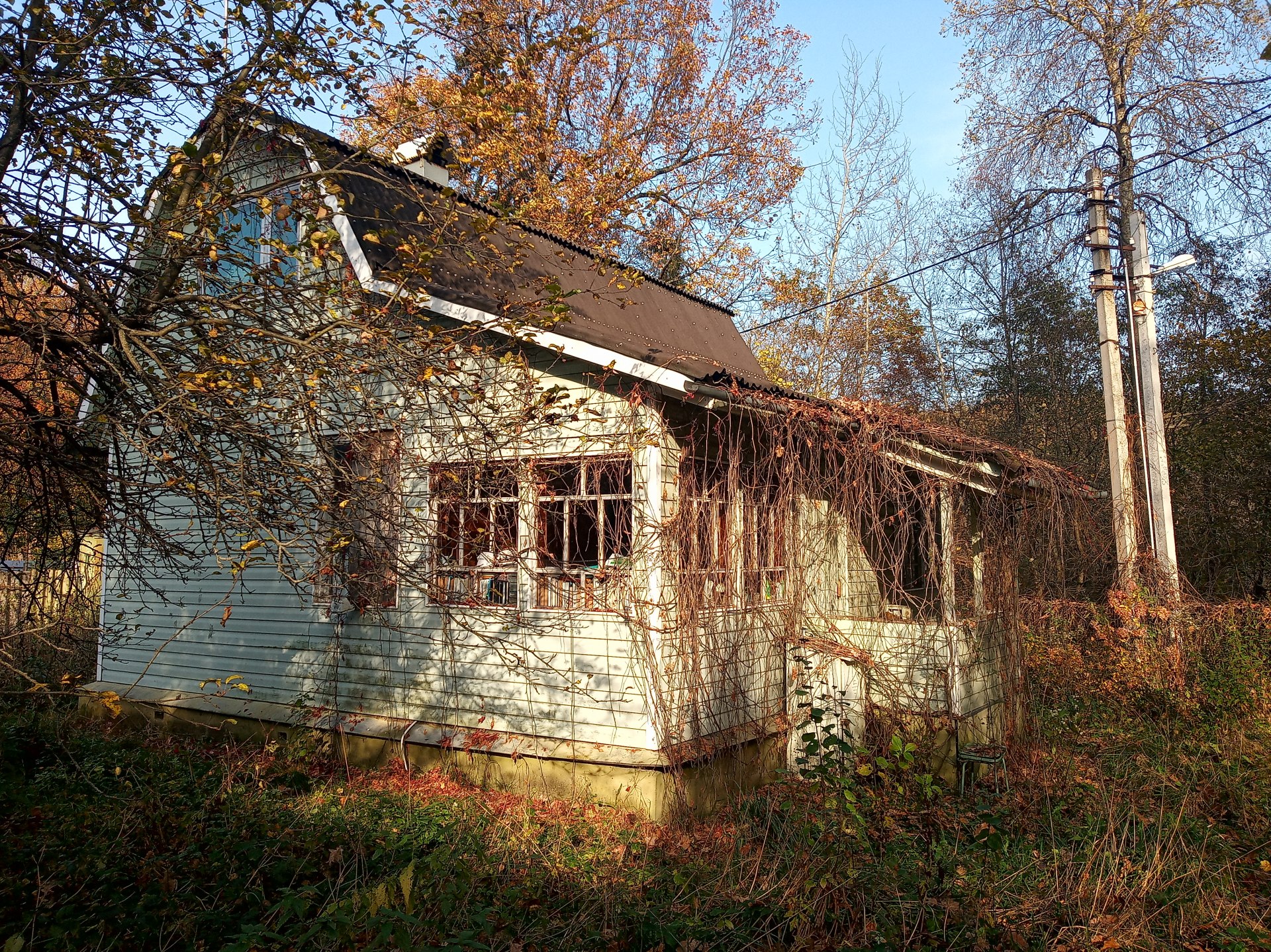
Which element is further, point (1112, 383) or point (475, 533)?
point (1112, 383)

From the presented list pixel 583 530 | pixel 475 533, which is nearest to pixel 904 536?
pixel 583 530

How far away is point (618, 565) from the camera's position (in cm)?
711

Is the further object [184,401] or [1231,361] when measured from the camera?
[1231,361]

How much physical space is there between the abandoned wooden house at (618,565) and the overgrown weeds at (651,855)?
537 mm

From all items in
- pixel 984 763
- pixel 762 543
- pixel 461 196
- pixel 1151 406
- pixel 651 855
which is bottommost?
pixel 651 855

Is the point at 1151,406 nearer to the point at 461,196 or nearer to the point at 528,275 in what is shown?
the point at 528,275

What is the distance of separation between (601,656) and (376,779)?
2.52 meters

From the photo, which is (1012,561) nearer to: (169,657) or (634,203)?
(169,657)

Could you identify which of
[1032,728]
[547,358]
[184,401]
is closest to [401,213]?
[547,358]

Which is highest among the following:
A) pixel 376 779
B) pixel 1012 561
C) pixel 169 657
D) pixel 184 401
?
pixel 184 401

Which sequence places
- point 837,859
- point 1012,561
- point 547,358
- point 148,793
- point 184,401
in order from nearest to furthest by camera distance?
1. point 184,401
2. point 837,859
3. point 148,793
4. point 547,358
5. point 1012,561

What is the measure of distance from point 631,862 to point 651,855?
19 cm

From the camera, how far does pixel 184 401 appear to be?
4.54m

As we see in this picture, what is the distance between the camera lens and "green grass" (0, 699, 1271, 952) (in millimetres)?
4168
